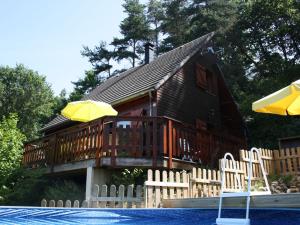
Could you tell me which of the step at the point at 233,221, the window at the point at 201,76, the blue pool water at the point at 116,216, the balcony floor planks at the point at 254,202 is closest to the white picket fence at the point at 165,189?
the balcony floor planks at the point at 254,202

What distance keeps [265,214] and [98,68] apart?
3481cm

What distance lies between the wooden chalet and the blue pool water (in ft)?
12.5

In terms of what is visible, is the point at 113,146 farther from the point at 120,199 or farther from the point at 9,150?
the point at 9,150

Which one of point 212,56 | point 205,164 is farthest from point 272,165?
point 212,56

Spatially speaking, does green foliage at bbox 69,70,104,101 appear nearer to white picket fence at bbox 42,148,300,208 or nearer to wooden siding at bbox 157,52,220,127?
wooden siding at bbox 157,52,220,127

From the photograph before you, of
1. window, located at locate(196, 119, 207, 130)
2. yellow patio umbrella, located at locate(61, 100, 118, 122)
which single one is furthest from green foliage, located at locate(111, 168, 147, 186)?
window, located at locate(196, 119, 207, 130)

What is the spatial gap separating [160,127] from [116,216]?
14.7 feet

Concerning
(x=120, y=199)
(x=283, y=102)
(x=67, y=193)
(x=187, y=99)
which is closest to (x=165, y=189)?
(x=120, y=199)

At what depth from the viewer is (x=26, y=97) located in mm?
35031

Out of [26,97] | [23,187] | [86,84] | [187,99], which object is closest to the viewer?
[23,187]

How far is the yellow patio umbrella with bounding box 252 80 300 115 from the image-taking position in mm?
6860

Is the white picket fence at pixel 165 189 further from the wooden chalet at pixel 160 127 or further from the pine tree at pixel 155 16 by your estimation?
the pine tree at pixel 155 16

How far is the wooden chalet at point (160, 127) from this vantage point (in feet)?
32.1

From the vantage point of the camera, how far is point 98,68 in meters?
38.4
